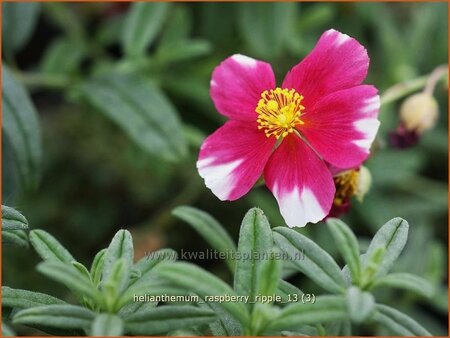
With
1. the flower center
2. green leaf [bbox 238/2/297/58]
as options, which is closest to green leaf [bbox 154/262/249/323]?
the flower center

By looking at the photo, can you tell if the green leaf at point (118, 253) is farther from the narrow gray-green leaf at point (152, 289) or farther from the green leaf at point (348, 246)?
the green leaf at point (348, 246)

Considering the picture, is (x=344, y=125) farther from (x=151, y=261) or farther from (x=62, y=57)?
(x=62, y=57)

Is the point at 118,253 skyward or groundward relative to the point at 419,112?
groundward

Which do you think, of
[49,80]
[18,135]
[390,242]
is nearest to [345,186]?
[390,242]

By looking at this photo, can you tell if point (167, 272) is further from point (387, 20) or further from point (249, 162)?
point (387, 20)

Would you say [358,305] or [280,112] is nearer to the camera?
→ [358,305]

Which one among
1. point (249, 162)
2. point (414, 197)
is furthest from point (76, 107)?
point (249, 162)
